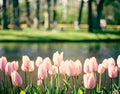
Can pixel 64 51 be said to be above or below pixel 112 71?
below

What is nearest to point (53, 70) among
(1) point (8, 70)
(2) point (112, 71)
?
(1) point (8, 70)

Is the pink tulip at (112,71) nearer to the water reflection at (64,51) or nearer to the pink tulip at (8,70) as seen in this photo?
the pink tulip at (8,70)

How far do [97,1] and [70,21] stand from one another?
29.5 m

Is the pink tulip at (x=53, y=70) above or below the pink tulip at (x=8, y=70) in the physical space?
below

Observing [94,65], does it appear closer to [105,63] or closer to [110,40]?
[105,63]

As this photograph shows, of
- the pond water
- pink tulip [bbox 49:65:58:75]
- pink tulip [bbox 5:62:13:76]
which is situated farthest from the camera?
the pond water

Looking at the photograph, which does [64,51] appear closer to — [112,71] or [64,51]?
[64,51]

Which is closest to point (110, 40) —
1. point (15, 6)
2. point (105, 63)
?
point (15, 6)

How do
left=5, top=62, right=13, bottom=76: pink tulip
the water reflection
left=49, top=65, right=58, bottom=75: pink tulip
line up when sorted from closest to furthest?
left=5, top=62, right=13, bottom=76: pink tulip, left=49, top=65, right=58, bottom=75: pink tulip, the water reflection

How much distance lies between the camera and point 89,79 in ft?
20.6

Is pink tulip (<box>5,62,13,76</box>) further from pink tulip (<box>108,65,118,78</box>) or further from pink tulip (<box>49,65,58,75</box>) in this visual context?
pink tulip (<box>108,65,118,78</box>)

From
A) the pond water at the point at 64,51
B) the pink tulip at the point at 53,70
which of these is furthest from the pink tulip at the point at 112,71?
the pond water at the point at 64,51

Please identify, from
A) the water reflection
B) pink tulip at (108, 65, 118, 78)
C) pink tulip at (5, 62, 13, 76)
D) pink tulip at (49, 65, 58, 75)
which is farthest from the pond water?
pink tulip at (5, 62, 13, 76)

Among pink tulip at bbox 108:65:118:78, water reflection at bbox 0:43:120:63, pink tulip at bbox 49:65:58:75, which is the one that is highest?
pink tulip at bbox 108:65:118:78
